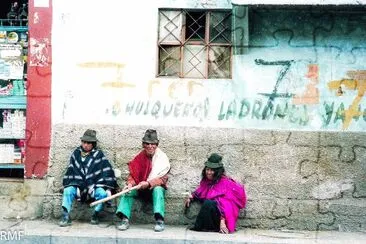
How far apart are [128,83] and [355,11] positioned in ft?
9.28

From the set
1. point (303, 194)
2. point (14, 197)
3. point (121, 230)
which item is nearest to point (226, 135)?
point (303, 194)

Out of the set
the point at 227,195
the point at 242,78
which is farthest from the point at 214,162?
the point at 242,78

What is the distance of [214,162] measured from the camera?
24.3 ft

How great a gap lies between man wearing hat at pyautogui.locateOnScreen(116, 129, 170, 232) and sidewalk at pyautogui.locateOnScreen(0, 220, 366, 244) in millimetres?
196

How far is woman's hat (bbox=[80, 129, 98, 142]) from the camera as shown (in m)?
7.57

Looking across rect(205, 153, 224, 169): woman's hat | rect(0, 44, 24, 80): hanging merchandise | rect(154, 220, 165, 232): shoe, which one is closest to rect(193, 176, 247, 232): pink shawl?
rect(205, 153, 224, 169): woman's hat

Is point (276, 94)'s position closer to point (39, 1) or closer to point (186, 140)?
point (186, 140)

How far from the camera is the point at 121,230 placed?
7.25 m

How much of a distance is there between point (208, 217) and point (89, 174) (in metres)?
1.52

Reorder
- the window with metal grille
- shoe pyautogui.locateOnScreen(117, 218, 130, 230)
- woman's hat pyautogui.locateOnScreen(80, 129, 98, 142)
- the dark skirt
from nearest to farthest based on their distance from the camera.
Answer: the dark skirt < shoe pyautogui.locateOnScreen(117, 218, 130, 230) < woman's hat pyautogui.locateOnScreen(80, 129, 98, 142) < the window with metal grille

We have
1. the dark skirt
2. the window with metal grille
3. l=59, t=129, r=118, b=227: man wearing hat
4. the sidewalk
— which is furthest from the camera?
the window with metal grille

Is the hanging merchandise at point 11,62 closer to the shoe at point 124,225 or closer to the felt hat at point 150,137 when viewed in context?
the felt hat at point 150,137

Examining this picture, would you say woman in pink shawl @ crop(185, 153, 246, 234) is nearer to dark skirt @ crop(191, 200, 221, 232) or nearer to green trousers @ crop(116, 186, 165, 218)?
dark skirt @ crop(191, 200, 221, 232)

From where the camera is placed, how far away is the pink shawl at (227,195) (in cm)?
727
